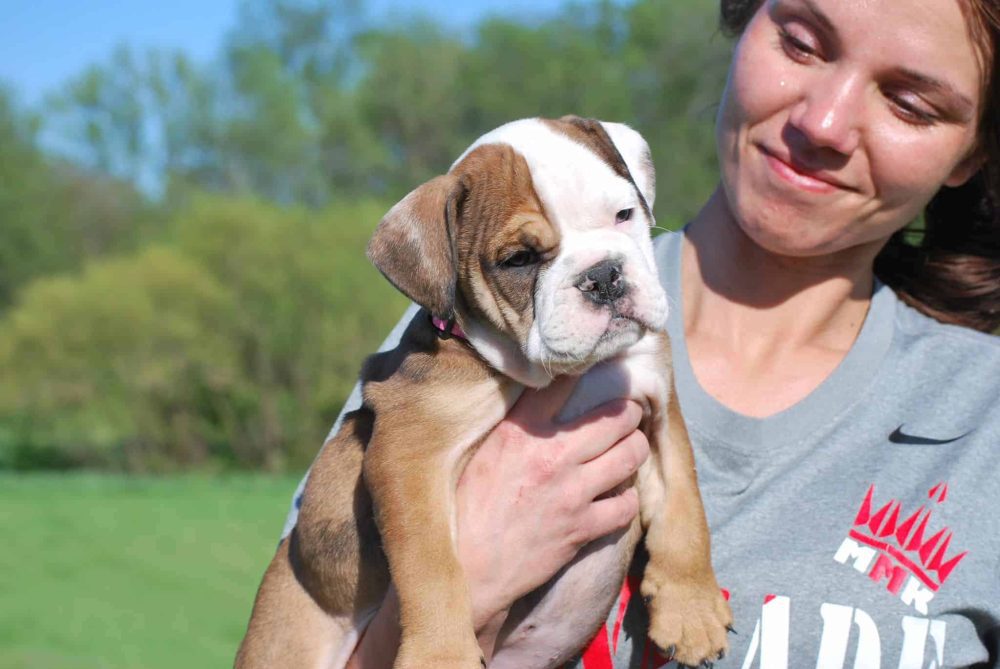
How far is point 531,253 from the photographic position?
3.07 meters

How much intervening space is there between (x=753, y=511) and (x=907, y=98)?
140 centimetres

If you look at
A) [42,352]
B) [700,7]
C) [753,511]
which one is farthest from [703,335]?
[700,7]

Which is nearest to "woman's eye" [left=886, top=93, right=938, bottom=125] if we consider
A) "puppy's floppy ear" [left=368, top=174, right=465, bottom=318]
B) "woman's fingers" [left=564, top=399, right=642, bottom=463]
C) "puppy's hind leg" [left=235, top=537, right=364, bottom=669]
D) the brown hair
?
the brown hair

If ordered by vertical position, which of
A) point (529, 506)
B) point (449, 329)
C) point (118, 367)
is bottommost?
point (118, 367)

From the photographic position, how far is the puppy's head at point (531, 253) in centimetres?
296

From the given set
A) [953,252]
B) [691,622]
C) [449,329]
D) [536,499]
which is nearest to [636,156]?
[449,329]

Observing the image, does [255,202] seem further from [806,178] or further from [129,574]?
[806,178]

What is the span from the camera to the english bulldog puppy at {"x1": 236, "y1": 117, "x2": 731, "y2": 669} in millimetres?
2945

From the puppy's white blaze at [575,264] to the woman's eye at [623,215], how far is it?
1 cm

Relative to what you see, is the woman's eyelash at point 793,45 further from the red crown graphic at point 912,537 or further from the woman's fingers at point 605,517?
the woman's fingers at point 605,517

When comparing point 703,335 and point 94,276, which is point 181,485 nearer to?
point 94,276

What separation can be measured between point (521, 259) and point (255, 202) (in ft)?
89.9

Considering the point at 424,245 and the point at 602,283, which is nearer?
the point at 602,283

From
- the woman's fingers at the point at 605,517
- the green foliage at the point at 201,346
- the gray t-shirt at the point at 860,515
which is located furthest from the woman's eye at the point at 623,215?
the green foliage at the point at 201,346
